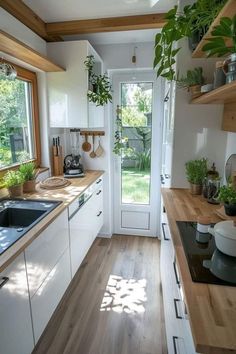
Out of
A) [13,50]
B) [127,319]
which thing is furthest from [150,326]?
[13,50]

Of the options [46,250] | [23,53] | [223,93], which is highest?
[23,53]

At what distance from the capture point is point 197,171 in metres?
1.98

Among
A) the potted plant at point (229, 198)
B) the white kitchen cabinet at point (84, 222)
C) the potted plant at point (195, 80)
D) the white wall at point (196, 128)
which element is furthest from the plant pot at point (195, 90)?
the white kitchen cabinet at point (84, 222)

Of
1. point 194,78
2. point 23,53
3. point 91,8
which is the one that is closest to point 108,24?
point 91,8

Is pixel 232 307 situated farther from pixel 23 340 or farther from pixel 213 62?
pixel 213 62

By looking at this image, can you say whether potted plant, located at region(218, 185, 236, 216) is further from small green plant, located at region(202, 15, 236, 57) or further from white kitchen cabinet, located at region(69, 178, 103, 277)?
white kitchen cabinet, located at region(69, 178, 103, 277)

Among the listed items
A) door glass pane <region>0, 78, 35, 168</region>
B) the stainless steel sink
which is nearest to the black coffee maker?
door glass pane <region>0, 78, 35, 168</region>

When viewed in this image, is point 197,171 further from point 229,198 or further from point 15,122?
point 15,122

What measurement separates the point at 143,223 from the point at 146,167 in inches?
31.6

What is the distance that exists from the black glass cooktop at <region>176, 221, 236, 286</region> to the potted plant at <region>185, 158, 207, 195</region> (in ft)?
2.48

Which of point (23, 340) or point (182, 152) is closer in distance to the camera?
point (23, 340)

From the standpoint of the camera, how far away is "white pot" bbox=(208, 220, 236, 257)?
0.99 metres

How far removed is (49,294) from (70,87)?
1.99 m

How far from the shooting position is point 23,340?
130cm
